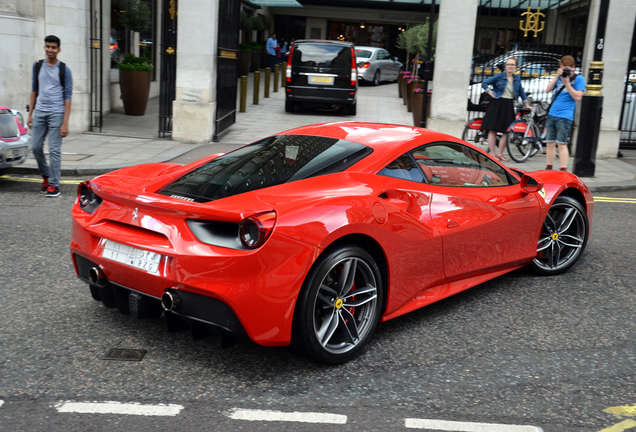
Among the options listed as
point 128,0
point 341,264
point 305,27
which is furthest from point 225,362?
point 305,27

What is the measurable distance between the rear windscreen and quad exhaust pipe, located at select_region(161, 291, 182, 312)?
48.8 feet

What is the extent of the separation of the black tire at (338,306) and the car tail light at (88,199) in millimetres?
1374

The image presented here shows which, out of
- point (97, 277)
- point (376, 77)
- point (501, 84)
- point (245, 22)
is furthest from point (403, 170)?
point (245, 22)

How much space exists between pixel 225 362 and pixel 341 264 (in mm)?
826

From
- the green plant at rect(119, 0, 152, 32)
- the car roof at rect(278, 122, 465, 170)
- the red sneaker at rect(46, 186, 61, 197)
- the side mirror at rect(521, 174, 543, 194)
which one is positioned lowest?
the red sneaker at rect(46, 186, 61, 197)

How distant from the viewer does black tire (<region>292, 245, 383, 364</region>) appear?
10.9 ft

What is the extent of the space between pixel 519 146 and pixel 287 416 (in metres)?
10.5

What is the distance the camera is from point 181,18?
12.7 m

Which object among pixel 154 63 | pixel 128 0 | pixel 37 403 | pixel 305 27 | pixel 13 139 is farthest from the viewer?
pixel 305 27

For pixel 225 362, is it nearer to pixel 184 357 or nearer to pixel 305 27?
pixel 184 357

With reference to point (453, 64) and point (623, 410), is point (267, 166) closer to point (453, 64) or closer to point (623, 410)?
point (623, 410)

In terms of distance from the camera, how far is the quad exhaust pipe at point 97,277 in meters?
3.53

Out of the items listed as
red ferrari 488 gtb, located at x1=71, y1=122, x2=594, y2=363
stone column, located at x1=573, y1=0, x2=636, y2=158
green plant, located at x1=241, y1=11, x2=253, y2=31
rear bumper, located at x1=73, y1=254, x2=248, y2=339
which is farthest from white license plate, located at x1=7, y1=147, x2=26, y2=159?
green plant, located at x1=241, y1=11, x2=253, y2=31

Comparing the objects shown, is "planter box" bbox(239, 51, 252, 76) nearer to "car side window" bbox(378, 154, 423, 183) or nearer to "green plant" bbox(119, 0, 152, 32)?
"green plant" bbox(119, 0, 152, 32)
